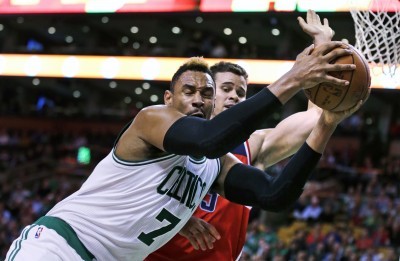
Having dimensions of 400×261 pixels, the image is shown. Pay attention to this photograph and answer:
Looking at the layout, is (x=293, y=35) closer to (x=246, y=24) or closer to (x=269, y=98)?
(x=246, y=24)

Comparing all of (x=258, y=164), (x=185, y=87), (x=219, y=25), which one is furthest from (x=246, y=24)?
(x=185, y=87)

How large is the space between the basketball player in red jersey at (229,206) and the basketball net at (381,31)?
85cm

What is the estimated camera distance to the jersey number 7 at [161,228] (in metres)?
3.12

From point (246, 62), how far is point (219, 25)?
5627 millimetres

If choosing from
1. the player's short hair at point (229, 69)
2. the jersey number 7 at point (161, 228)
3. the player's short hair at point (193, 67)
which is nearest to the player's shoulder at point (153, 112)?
the player's short hair at point (193, 67)

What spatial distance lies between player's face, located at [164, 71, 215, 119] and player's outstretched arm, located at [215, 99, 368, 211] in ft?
1.30

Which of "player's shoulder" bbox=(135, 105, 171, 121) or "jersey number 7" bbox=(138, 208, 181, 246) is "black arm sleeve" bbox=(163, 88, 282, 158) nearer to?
"player's shoulder" bbox=(135, 105, 171, 121)

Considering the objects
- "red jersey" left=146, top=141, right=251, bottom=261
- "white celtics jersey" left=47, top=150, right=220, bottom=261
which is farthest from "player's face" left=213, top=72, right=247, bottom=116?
"white celtics jersey" left=47, top=150, right=220, bottom=261

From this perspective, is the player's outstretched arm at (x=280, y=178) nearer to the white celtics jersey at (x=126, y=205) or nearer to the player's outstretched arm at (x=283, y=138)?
the white celtics jersey at (x=126, y=205)

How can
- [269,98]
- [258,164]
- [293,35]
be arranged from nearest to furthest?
[269,98] < [258,164] < [293,35]

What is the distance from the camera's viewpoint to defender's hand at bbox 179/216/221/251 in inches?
135

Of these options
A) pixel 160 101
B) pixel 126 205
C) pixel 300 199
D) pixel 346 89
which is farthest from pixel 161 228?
pixel 160 101

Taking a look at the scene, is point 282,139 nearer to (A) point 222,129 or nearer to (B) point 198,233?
(B) point 198,233

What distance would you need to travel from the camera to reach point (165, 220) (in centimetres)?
315
